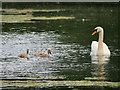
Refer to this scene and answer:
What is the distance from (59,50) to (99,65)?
3391mm

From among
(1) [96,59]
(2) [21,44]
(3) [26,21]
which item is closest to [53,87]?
(1) [96,59]

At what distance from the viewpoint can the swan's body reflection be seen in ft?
47.6

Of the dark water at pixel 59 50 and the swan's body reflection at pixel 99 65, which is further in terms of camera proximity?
the dark water at pixel 59 50

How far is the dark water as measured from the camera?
581 inches

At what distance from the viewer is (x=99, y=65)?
53.3 ft

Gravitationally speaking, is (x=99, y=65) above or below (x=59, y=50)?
below

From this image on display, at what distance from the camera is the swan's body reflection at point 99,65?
14.5 meters

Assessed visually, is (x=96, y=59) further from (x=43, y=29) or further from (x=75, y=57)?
(x=43, y=29)

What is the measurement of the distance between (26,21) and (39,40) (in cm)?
982

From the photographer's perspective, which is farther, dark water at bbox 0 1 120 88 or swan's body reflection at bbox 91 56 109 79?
dark water at bbox 0 1 120 88

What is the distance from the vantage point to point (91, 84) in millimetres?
13188

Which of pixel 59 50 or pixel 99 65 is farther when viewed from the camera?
pixel 59 50

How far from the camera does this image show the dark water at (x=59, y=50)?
48.4ft

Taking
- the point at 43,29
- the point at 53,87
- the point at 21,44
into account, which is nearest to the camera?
the point at 53,87
